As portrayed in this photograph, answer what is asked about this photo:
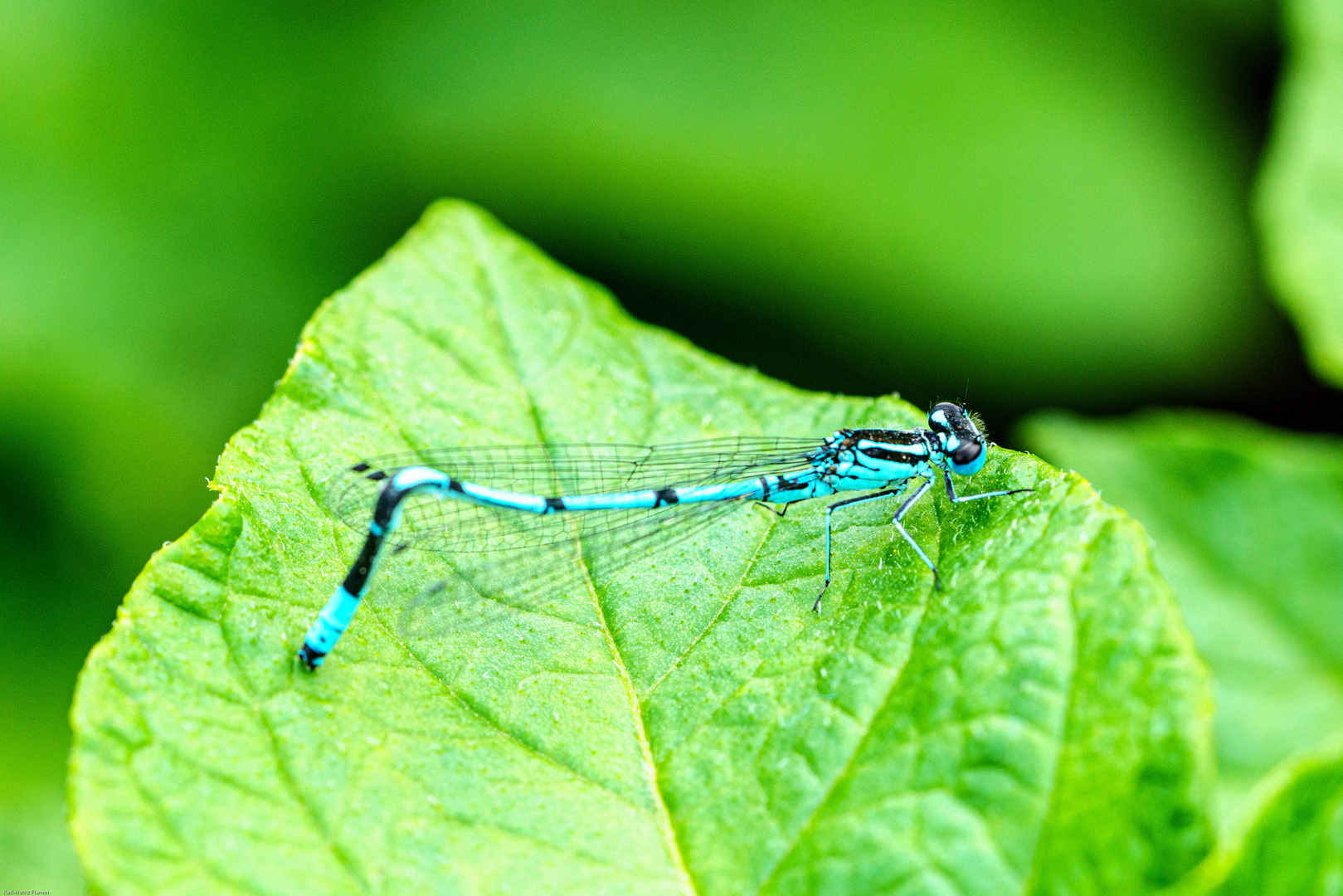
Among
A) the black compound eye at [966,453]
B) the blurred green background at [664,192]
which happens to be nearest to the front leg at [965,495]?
the black compound eye at [966,453]

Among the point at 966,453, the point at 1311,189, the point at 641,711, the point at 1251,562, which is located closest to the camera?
the point at 641,711

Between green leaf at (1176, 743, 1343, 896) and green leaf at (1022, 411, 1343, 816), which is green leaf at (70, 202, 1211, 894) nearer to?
green leaf at (1176, 743, 1343, 896)

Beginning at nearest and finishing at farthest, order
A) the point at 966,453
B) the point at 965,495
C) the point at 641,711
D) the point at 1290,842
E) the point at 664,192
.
A: the point at 1290,842 < the point at 641,711 < the point at 965,495 < the point at 966,453 < the point at 664,192

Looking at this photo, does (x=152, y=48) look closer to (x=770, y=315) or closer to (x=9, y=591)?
(x=9, y=591)

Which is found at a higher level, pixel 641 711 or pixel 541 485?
pixel 541 485

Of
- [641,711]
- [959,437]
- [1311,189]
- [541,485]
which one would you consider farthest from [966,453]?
[1311,189]

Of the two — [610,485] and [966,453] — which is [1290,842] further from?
[610,485]

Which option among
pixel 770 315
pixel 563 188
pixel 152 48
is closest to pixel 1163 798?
pixel 770 315
